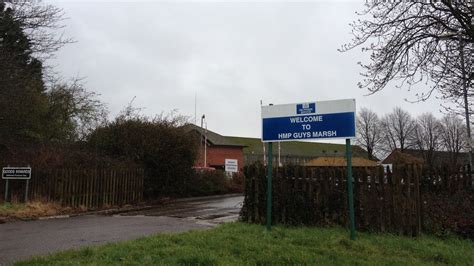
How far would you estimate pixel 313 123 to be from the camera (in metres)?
9.84

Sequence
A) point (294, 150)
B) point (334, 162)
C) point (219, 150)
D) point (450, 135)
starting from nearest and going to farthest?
point (334, 162)
point (219, 150)
point (450, 135)
point (294, 150)

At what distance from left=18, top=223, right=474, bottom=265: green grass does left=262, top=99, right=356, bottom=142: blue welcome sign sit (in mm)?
2105

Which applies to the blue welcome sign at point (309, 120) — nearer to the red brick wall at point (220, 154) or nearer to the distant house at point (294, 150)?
the red brick wall at point (220, 154)

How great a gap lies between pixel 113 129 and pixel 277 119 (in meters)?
15.0

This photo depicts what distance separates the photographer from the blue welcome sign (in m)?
9.48

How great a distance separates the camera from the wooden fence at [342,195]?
10086 mm

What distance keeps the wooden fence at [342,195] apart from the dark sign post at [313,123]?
918mm

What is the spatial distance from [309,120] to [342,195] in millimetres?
2125

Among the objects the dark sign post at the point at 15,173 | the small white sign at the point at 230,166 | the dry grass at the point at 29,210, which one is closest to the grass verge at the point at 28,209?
the dry grass at the point at 29,210

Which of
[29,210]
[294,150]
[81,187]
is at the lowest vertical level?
[29,210]

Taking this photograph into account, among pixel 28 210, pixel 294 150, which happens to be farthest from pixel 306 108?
pixel 294 150

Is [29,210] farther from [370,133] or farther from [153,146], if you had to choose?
[370,133]

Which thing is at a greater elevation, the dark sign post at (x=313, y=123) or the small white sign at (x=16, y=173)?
the dark sign post at (x=313, y=123)

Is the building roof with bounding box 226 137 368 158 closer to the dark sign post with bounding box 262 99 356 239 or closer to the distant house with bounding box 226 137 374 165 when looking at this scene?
the distant house with bounding box 226 137 374 165
